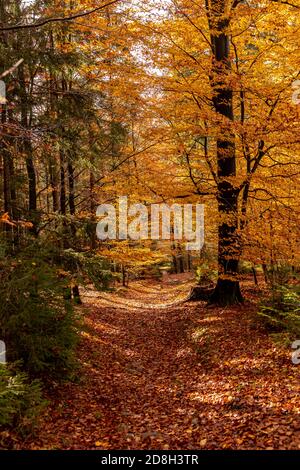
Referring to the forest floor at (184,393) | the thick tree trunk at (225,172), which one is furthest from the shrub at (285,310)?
the thick tree trunk at (225,172)

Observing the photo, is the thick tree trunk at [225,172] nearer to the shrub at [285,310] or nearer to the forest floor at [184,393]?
the forest floor at [184,393]

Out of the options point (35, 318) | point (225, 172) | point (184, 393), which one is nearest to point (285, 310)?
point (184, 393)

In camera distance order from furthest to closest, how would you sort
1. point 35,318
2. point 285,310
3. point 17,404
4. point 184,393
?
1. point 285,310
2. point 184,393
3. point 35,318
4. point 17,404

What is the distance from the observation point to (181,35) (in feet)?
35.5

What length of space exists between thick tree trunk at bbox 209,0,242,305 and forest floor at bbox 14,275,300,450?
124 centimetres

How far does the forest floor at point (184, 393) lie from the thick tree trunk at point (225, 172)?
1.24 meters

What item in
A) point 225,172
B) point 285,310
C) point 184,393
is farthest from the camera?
point 225,172

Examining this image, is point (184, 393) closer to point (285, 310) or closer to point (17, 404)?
point (285, 310)

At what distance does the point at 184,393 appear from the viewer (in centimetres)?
755

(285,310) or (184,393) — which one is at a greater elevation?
(285,310)

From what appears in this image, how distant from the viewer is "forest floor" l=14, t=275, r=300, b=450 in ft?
17.9

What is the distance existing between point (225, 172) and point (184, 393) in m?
6.97

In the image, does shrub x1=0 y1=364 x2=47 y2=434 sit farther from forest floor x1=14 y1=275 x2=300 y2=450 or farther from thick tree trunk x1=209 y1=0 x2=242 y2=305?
thick tree trunk x1=209 y1=0 x2=242 y2=305

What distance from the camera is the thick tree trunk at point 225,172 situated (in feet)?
33.3
